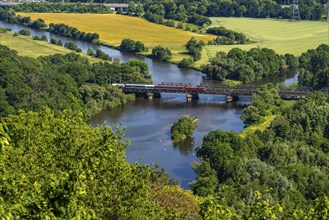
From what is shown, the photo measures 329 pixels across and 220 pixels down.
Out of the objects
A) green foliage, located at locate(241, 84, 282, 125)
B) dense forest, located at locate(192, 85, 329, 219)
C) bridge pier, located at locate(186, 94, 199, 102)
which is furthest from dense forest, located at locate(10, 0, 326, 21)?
dense forest, located at locate(192, 85, 329, 219)

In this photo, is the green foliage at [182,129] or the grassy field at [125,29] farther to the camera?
the grassy field at [125,29]

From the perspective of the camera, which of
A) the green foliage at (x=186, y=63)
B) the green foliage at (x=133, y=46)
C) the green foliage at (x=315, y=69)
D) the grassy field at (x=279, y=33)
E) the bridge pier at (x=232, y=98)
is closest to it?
the bridge pier at (x=232, y=98)

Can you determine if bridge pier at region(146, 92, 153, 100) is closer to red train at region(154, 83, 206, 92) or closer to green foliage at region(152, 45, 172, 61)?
red train at region(154, 83, 206, 92)

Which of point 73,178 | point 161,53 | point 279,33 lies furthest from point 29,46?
point 73,178

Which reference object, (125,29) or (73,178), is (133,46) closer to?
(125,29)

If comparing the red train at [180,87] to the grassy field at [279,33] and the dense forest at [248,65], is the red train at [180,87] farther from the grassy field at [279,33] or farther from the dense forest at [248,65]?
the grassy field at [279,33]

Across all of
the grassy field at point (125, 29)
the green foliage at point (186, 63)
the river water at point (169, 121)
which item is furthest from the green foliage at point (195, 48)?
the river water at point (169, 121)

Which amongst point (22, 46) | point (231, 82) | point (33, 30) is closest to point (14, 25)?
point (33, 30)
